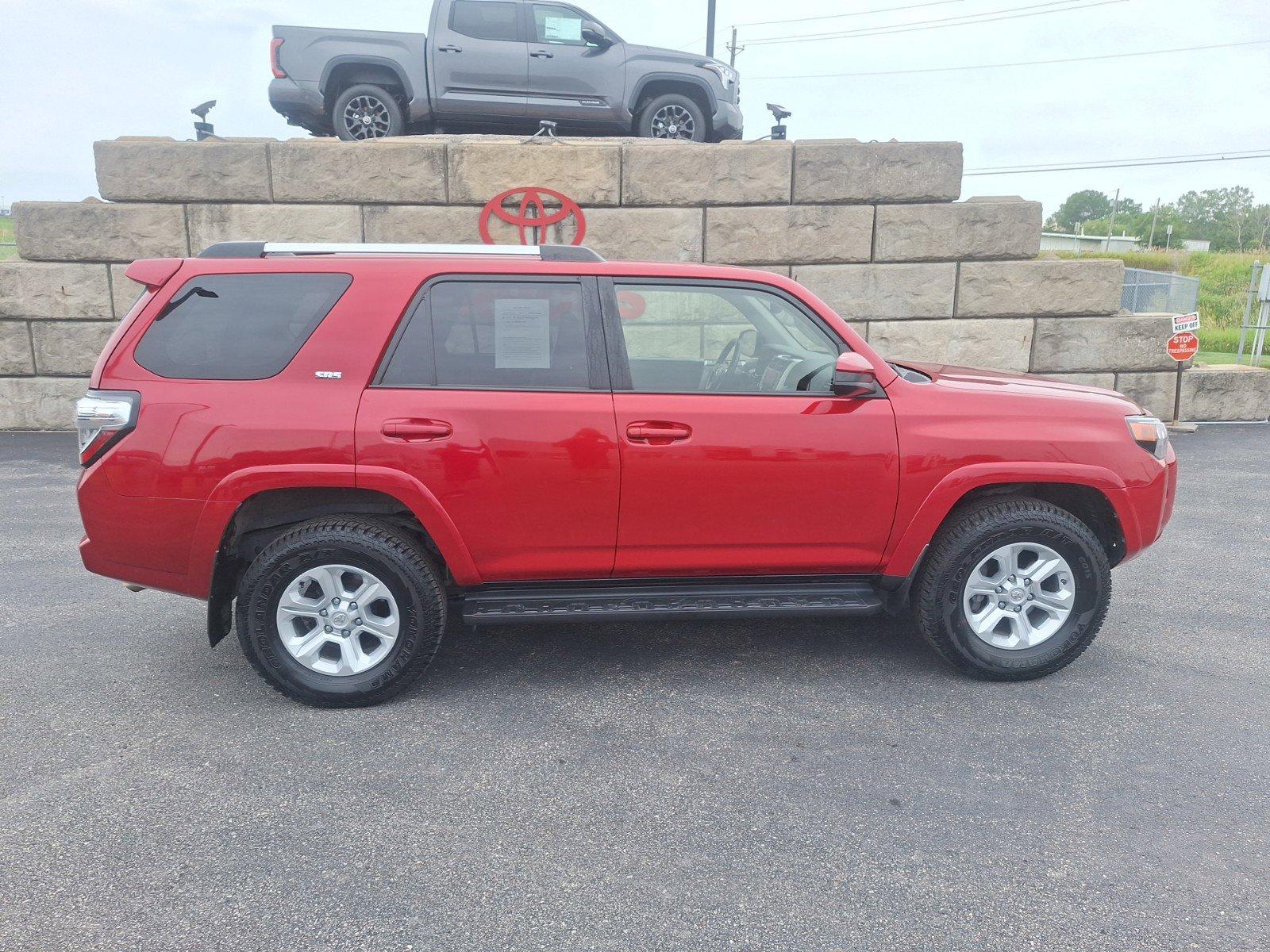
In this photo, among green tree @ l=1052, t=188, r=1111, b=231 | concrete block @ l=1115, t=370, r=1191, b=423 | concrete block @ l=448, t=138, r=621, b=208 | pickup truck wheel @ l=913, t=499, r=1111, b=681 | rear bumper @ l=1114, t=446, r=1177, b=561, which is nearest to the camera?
pickup truck wheel @ l=913, t=499, r=1111, b=681

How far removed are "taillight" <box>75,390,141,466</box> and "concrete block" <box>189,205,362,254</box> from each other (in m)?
6.62

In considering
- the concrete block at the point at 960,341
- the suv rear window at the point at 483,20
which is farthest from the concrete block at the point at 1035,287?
the suv rear window at the point at 483,20

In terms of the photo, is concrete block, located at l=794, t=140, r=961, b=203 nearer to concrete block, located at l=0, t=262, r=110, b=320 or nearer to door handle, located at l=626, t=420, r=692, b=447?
door handle, located at l=626, t=420, r=692, b=447

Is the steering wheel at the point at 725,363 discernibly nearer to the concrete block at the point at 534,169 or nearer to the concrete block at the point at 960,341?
the concrete block at the point at 534,169

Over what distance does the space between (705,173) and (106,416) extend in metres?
7.54

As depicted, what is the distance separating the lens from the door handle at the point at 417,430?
3.65 m

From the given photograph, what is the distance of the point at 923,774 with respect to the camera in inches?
130

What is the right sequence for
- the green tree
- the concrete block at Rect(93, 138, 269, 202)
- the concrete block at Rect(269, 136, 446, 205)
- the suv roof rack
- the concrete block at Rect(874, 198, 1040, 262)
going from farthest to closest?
1. the green tree
2. the concrete block at Rect(874, 198, 1040, 262)
3. the concrete block at Rect(269, 136, 446, 205)
4. the concrete block at Rect(93, 138, 269, 202)
5. the suv roof rack

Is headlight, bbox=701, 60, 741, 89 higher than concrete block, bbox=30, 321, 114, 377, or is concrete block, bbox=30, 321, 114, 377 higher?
headlight, bbox=701, 60, 741, 89

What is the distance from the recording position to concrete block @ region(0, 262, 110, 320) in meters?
9.70

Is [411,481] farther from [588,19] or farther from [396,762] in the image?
[588,19]

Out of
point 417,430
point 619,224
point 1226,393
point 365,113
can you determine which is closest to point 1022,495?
point 417,430

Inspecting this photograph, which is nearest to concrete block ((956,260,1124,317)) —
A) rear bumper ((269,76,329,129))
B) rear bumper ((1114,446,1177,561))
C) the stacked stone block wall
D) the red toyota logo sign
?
the stacked stone block wall

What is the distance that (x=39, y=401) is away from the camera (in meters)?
10.0
